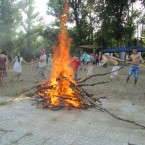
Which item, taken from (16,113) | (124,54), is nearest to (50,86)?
(16,113)

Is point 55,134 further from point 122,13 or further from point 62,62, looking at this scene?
point 122,13

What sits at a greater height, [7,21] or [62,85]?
[7,21]

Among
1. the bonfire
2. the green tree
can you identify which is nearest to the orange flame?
the bonfire

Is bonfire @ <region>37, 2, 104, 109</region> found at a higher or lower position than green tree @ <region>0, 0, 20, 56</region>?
lower

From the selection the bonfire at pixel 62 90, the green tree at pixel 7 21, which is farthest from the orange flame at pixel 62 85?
the green tree at pixel 7 21

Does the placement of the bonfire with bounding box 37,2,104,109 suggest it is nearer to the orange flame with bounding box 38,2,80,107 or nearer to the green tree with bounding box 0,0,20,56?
the orange flame with bounding box 38,2,80,107

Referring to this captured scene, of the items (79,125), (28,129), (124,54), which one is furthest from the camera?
(124,54)

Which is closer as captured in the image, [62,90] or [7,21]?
[62,90]

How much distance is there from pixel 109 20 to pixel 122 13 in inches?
108

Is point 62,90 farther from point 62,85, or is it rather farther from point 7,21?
point 7,21

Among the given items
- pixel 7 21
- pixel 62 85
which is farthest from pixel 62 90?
pixel 7 21

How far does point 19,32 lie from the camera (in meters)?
60.7

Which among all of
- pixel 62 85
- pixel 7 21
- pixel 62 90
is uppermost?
pixel 7 21

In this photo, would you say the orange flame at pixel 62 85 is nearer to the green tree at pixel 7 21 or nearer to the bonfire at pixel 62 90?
the bonfire at pixel 62 90
